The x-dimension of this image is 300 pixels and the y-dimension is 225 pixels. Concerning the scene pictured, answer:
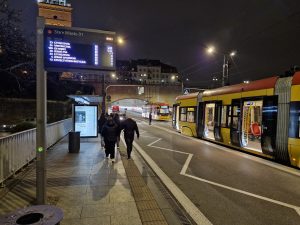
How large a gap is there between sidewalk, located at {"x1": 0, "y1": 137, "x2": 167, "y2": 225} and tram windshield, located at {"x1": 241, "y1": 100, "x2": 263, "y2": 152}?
19.1 feet

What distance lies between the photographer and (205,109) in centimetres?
1736

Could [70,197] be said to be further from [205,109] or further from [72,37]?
[205,109]

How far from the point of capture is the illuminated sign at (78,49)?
498cm

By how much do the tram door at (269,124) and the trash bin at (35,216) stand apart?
29.6ft

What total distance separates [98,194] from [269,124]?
7.37m

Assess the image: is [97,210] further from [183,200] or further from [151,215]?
[183,200]

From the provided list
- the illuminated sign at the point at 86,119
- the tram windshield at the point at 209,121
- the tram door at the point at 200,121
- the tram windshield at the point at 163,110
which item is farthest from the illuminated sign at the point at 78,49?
the tram windshield at the point at 163,110

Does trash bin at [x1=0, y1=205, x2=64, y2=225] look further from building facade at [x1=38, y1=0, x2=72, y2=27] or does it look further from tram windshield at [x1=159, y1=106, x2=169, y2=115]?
building facade at [x1=38, y1=0, x2=72, y2=27]

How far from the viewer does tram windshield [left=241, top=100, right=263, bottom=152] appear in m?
11.5

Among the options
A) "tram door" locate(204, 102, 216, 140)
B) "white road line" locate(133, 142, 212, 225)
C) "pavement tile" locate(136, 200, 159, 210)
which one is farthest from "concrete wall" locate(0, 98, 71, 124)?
"pavement tile" locate(136, 200, 159, 210)

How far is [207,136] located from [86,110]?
7851 millimetres

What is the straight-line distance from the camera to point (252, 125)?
1188 cm

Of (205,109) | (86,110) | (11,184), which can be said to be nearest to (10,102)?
(86,110)

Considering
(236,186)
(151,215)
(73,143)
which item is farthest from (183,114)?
(151,215)
